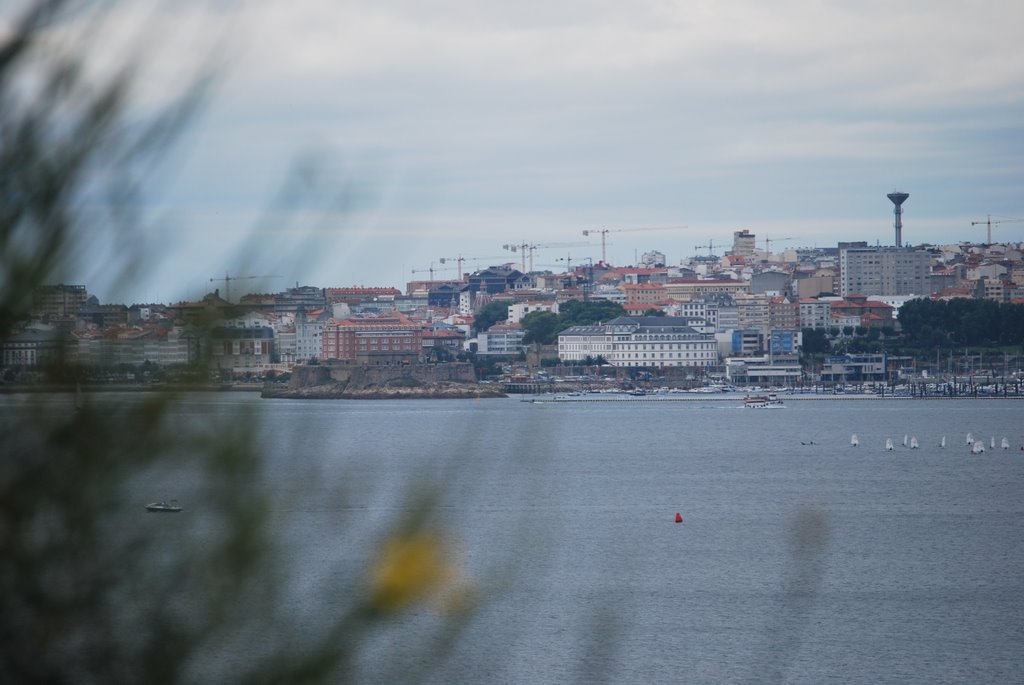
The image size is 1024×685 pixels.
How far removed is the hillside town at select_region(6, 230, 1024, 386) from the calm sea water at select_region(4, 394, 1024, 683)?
5 centimetres

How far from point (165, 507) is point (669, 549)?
1334 centimetres

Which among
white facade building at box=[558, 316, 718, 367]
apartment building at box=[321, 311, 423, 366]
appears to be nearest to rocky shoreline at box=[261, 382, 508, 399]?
apartment building at box=[321, 311, 423, 366]

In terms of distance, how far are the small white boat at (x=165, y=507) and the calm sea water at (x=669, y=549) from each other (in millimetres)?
11

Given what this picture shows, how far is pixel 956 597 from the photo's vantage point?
11.4 metres

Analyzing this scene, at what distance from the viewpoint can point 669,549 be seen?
13875mm

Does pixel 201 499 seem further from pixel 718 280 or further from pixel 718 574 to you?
pixel 718 280

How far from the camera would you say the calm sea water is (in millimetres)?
836

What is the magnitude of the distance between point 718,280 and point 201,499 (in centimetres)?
7090

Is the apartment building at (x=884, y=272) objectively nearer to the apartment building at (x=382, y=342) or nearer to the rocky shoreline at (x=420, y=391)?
the apartment building at (x=382, y=342)

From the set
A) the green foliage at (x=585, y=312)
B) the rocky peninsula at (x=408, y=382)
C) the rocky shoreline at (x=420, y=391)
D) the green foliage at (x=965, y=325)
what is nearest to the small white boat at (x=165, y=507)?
the rocky peninsula at (x=408, y=382)

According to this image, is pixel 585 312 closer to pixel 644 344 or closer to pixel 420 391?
pixel 644 344

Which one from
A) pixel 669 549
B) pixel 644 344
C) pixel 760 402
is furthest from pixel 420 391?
pixel 669 549

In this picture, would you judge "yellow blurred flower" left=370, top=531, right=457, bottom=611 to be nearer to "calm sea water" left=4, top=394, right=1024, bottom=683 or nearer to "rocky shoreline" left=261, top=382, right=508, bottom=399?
"calm sea water" left=4, top=394, right=1024, bottom=683

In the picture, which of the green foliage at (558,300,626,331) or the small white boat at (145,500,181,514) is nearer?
the small white boat at (145,500,181,514)
